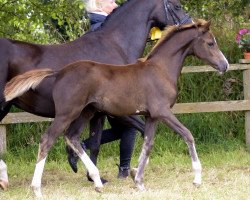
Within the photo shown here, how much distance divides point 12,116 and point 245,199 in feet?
13.0

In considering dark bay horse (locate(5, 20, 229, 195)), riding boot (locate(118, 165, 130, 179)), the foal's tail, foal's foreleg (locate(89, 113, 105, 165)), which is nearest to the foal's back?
dark bay horse (locate(5, 20, 229, 195))

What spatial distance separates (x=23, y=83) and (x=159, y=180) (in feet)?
6.61

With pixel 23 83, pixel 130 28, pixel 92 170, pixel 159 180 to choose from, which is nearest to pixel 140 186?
pixel 92 170

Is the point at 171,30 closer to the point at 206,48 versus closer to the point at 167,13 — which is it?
the point at 206,48

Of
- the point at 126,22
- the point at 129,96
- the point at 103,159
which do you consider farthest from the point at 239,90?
the point at 129,96

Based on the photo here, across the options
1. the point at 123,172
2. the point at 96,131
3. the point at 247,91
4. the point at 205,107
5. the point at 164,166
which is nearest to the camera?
the point at 96,131

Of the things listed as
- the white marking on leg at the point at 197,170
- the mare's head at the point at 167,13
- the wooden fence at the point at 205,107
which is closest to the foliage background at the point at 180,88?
the wooden fence at the point at 205,107

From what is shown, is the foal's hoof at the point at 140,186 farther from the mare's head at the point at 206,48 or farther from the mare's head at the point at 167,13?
the mare's head at the point at 167,13

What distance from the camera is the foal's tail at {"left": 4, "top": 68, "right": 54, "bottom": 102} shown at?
20.7ft

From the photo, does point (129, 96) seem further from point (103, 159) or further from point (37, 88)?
point (103, 159)

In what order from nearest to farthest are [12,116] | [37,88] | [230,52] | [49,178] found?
[37,88], [49,178], [12,116], [230,52]

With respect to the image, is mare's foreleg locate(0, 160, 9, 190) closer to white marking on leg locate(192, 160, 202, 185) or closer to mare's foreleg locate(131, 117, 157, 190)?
mare's foreleg locate(131, 117, 157, 190)

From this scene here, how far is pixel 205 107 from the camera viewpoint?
30.2ft

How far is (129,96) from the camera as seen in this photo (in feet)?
21.0
